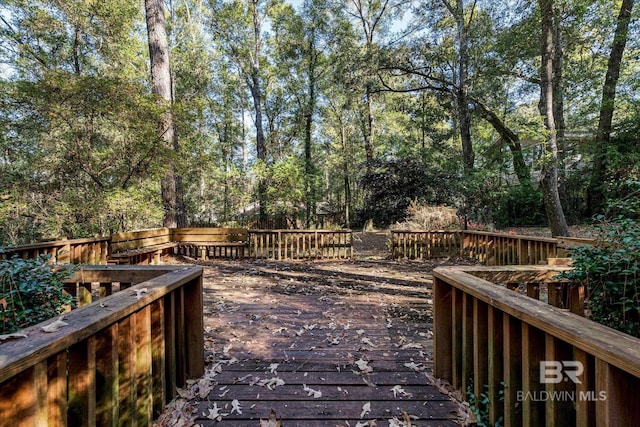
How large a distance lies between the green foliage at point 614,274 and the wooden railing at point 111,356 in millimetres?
2564

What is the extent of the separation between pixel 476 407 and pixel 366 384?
76 cm

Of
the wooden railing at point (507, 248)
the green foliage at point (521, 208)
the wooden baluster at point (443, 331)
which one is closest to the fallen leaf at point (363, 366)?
the wooden baluster at point (443, 331)

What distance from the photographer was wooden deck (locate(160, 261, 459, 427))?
203 centimetres

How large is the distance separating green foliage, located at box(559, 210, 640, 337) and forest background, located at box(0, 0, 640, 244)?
2.45ft

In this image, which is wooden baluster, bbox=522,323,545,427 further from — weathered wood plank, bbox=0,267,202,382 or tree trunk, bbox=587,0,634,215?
tree trunk, bbox=587,0,634,215

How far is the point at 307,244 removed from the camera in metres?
9.38

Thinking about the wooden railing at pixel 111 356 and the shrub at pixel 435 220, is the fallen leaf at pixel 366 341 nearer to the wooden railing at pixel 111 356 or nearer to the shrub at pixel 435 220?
the wooden railing at pixel 111 356

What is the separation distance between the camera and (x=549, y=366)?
4.47ft

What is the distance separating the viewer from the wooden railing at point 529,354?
1.02m

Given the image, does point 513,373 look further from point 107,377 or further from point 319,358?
point 107,377

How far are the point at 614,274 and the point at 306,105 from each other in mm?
21403

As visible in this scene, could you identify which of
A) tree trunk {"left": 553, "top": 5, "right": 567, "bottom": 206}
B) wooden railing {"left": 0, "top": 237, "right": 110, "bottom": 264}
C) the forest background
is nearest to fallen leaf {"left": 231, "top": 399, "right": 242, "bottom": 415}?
the forest background

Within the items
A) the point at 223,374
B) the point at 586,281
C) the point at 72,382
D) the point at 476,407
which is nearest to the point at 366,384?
the point at 476,407

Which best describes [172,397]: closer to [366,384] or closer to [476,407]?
[366,384]
